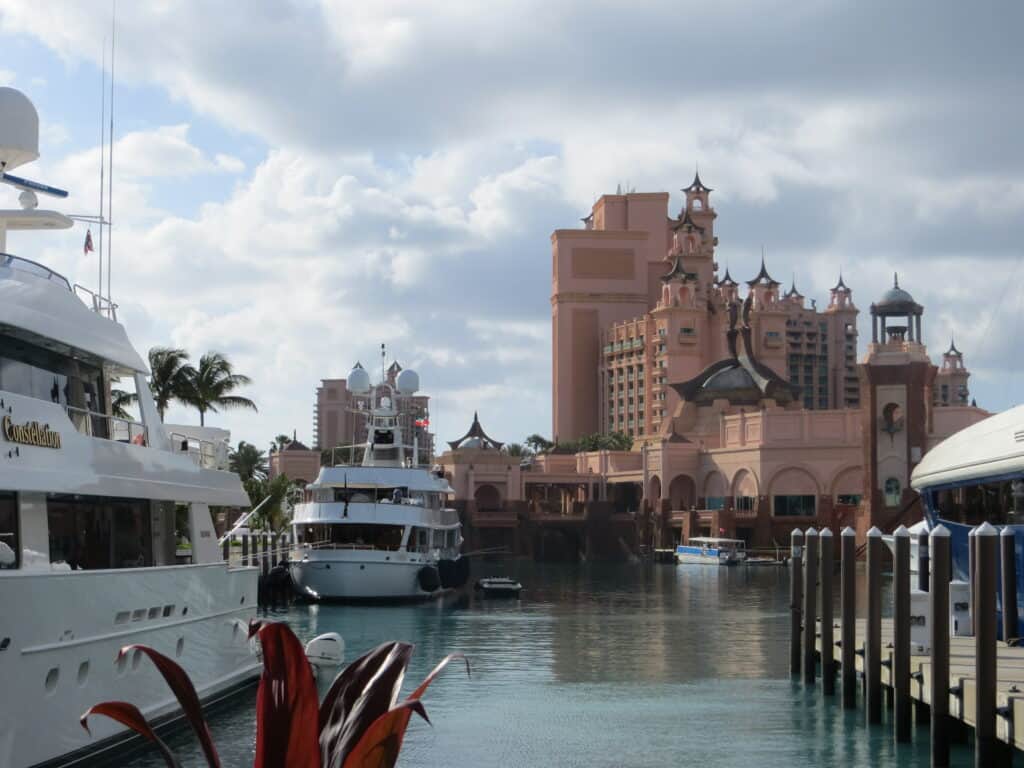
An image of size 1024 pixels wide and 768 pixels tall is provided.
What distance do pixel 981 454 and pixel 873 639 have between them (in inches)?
195

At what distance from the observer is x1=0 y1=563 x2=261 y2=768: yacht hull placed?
14773 millimetres

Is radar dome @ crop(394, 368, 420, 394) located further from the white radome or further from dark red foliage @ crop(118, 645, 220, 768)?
dark red foliage @ crop(118, 645, 220, 768)

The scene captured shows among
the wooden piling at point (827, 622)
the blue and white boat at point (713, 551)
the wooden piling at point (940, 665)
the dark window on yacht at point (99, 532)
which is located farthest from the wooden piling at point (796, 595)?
the blue and white boat at point (713, 551)

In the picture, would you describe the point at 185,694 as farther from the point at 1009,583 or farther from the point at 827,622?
the point at 827,622

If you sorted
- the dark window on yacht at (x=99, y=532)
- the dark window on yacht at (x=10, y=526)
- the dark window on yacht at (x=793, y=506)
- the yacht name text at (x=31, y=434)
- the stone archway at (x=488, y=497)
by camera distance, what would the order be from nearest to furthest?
the yacht name text at (x=31, y=434), the dark window on yacht at (x=10, y=526), the dark window on yacht at (x=99, y=532), the dark window on yacht at (x=793, y=506), the stone archway at (x=488, y=497)

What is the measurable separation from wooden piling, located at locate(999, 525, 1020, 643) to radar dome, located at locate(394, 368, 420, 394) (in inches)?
1445

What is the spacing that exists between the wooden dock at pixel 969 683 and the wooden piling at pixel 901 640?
27 cm

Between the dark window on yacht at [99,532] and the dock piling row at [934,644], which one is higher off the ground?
the dark window on yacht at [99,532]

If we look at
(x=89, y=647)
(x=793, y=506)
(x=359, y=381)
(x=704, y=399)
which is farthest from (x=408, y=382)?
(x=704, y=399)

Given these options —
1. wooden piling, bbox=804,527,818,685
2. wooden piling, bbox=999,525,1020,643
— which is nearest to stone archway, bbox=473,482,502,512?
wooden piling, bbox=804,527,818,685

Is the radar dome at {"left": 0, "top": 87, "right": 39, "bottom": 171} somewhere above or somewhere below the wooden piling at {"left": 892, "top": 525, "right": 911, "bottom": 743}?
above

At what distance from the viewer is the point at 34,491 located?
1614 cm

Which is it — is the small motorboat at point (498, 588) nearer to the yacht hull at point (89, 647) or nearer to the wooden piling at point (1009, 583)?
the yacht hull at point (89, 647)

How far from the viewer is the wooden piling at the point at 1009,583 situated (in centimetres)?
2088
